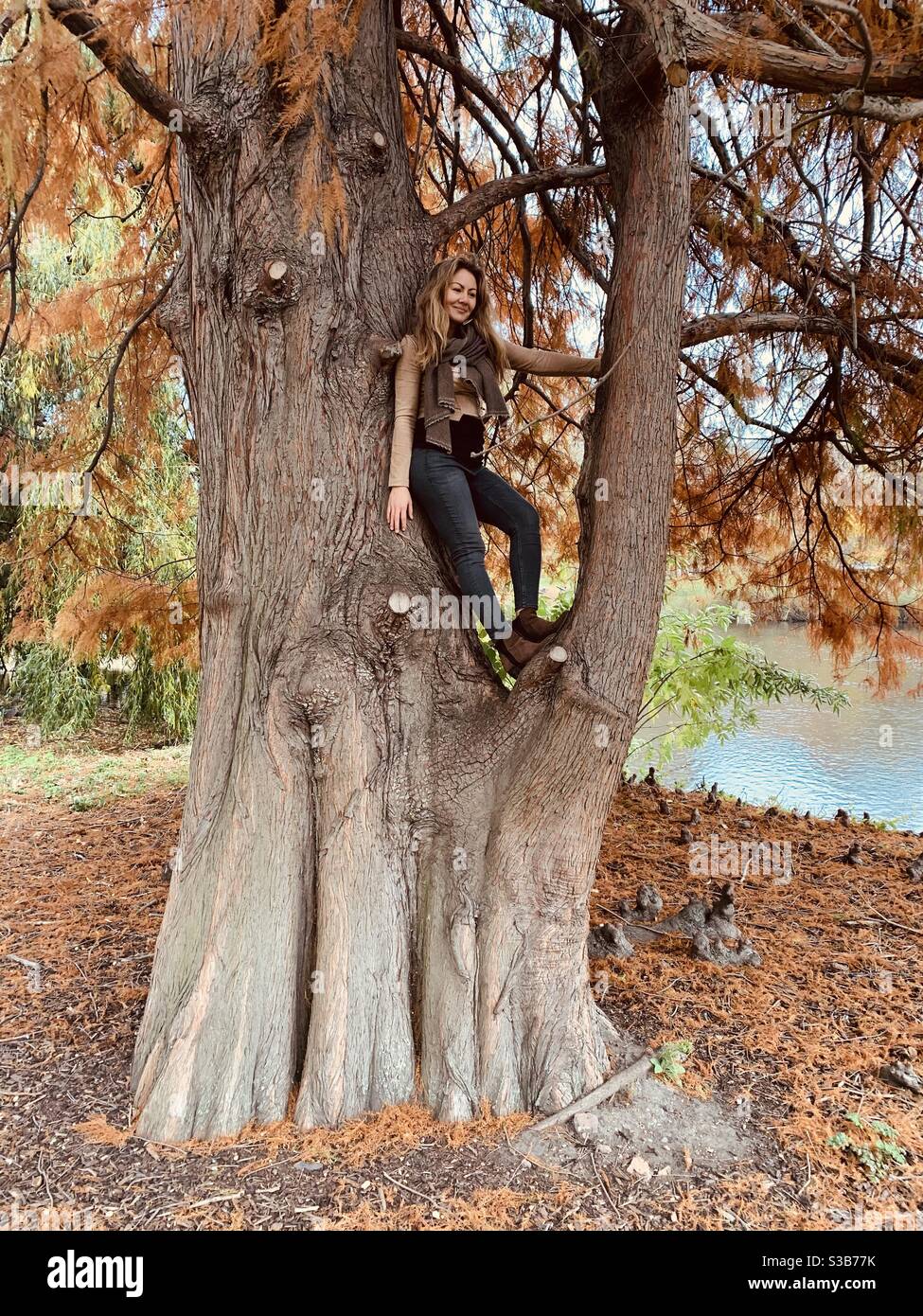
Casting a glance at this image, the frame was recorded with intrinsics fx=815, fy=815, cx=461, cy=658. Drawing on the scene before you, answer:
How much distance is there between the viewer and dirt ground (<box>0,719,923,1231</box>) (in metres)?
1.91

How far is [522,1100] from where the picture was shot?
2.26 m

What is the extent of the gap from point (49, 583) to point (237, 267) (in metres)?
4.94

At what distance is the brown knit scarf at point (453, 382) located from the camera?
2387 millimetres

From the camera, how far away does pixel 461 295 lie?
2.45 m

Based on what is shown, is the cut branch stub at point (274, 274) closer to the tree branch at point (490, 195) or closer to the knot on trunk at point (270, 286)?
the knot on trunk at point (270, 286)

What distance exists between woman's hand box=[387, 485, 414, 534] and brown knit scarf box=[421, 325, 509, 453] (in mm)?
176

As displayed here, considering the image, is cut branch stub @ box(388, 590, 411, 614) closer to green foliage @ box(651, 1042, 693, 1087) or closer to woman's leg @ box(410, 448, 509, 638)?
woman's leg @ box(410, 448, 509, 638)

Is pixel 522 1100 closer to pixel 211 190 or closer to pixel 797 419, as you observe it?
pixel 211 190

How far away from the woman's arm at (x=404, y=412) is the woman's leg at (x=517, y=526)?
339 mm

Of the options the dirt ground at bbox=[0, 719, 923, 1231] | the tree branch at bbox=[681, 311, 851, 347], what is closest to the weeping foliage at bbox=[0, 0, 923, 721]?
the tree branch at bbox=[681, 311, 851, 347]

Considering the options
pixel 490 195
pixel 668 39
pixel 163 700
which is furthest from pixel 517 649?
pixel 163 700

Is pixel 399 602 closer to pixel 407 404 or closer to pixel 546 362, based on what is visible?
pixel 407 404
